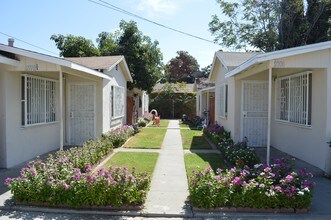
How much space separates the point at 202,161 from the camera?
9.78 m

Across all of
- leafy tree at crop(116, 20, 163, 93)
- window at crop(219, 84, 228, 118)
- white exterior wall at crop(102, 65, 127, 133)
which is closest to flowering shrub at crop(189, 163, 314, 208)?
white exterior wall at crop(102, 65, 127, 133)

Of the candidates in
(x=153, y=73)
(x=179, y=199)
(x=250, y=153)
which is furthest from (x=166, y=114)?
(x=179, y=199)

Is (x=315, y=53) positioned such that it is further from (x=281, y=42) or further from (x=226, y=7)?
(x=226, y=7)

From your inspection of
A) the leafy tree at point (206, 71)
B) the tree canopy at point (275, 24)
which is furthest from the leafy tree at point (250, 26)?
the leafy tree at point (206, 71)

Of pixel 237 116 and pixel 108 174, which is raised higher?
pixel 237 116

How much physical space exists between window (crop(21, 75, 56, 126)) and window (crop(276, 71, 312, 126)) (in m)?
8.37

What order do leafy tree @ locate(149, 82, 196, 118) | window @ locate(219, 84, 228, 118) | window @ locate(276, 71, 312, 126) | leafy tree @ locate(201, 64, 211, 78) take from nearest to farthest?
window @ locate(276, 71, 312, 126)
window @ locate(219, 84, 228, 118)
leafy tree @ locate(149, 82, 196, 118)
leafy tree @ locate(201, 64, 211, 78)

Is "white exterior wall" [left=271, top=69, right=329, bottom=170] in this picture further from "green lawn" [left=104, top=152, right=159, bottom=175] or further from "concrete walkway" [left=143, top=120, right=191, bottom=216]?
"green lawn" [left=104, top=152, right=159, bottom=175]

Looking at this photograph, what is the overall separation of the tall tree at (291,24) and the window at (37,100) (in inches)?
718

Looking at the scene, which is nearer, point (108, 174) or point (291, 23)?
point (108, 174)

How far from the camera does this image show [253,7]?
26625 mm

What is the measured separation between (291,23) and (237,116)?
47.5 feet

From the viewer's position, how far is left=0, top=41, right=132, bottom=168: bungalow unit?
8406 millimetres

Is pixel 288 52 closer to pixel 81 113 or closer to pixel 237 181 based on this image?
pixel 237 181
